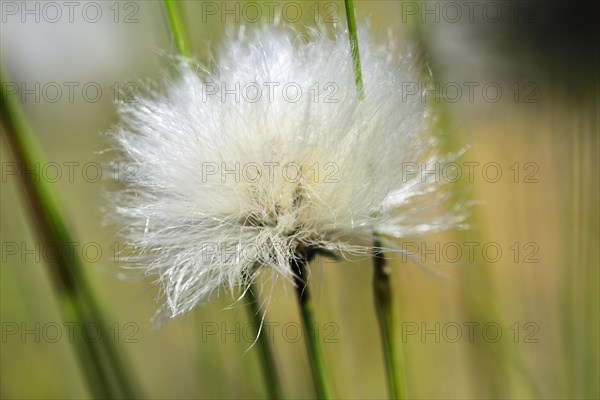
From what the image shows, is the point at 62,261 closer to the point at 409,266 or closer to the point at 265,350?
the point at 265,350

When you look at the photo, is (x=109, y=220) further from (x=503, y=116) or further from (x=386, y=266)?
(x=503, y=116)

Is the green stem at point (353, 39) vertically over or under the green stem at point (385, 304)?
over

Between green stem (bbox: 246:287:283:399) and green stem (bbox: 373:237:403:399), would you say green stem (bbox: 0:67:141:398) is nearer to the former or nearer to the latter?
green stem (bbox: 246:287:283:399)

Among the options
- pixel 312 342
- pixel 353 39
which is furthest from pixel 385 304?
pixel 353 39

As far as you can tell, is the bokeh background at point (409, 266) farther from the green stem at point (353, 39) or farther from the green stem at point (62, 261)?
the green stem at point (353, 39)

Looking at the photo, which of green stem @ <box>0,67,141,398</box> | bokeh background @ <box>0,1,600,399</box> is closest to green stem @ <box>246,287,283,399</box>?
bokeh background @ <box>0,1,600,399</box>

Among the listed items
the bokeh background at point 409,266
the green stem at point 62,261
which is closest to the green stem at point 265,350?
the bokeh background at point 409,266
